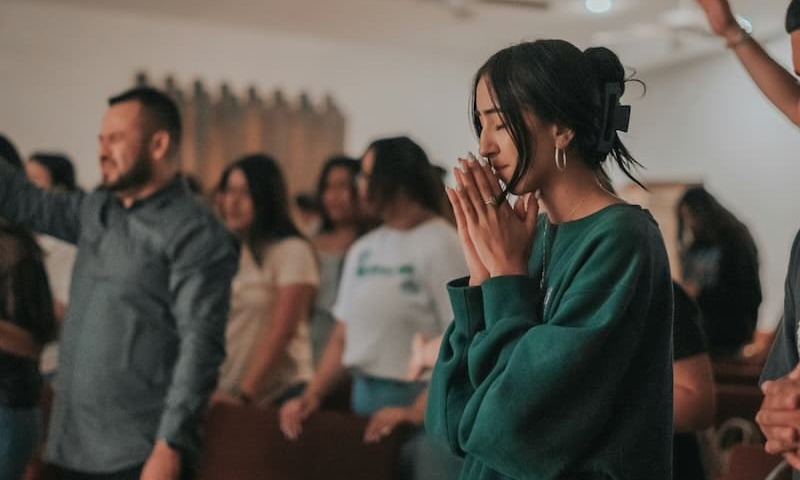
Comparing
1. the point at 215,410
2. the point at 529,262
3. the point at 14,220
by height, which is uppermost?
the point at 529,262

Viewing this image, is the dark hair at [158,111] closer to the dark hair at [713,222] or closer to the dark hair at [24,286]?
the dark hair at [24,286]

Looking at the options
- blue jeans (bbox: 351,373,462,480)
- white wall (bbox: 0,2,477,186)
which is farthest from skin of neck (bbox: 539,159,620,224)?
white wall (bbox: 0,2,477,186)

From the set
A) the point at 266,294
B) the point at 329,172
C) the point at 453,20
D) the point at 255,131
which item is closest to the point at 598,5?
the point at 453,20

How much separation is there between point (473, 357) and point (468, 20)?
6305 mm

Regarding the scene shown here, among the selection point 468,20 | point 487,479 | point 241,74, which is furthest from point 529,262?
point 241,74

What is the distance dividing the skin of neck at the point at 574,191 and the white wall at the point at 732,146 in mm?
5868

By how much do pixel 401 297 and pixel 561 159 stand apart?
127 cm

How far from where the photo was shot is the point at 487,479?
4.04ft

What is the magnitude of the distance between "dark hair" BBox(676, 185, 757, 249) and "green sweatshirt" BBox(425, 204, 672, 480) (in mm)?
2386

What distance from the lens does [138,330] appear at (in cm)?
213

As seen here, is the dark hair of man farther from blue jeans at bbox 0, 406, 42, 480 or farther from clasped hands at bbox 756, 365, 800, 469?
clasped hands at bbox 756, 365, 800, 469

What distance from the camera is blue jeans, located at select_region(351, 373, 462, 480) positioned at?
7.02 feet

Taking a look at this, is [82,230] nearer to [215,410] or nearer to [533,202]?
[215,410]

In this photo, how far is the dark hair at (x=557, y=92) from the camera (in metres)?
1.22
